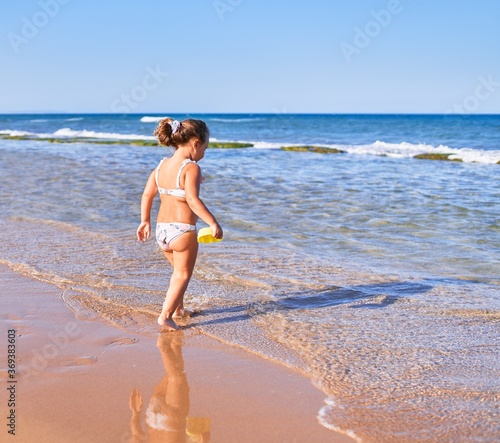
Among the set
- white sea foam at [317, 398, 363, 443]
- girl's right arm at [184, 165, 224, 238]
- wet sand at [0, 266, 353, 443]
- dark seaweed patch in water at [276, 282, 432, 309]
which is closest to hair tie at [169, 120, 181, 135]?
girl's right arm at [184, 165, 224, 238]

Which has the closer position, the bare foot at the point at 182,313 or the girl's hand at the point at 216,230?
the girl's hand at the point at 216,230

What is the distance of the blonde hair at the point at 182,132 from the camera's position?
444cm

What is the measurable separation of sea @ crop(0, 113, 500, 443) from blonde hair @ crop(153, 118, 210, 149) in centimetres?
126

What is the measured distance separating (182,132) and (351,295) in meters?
1.93

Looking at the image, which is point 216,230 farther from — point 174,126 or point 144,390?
point 144,390

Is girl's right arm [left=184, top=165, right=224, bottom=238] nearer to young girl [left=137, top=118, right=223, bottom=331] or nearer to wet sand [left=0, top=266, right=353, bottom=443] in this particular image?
young girl [left=137, top=118, right=223, bottom=331]

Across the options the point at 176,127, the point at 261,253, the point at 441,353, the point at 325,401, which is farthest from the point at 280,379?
the point at 261,253

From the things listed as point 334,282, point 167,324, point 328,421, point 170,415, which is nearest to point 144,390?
point 170,415

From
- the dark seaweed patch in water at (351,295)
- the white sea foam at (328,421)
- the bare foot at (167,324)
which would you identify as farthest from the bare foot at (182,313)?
the white sea foam at (328,421)

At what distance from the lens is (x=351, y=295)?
16.9ft

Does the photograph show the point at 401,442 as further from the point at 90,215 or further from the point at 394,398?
the point at 90,215

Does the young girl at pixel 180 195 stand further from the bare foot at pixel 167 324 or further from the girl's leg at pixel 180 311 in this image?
the bare foot at pixel 167 324

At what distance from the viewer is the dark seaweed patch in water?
4902 millimetres

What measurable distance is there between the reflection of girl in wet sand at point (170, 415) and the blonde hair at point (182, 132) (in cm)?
166
